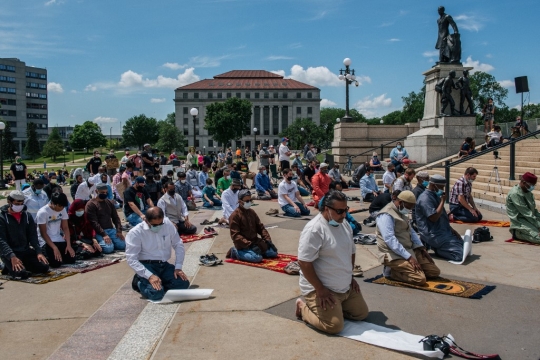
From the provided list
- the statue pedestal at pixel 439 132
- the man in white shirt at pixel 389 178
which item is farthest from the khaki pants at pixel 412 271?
the statue pedestal at pixel 439 132

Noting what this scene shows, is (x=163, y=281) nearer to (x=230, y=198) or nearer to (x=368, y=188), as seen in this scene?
(x=230, y=198)

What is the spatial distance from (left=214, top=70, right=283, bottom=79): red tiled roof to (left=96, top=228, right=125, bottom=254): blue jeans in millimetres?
123443

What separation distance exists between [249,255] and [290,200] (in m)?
5.34

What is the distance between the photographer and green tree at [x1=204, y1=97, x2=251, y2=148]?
98850 mm

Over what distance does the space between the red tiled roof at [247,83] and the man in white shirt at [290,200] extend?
368ft

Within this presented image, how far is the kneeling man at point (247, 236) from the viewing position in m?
7.89

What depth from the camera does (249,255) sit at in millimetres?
7812

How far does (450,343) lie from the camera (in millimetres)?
4371

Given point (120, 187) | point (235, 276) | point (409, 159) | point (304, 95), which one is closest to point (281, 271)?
point (235, 276)

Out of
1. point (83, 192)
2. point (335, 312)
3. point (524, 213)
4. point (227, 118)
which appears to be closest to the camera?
point (335, 312)

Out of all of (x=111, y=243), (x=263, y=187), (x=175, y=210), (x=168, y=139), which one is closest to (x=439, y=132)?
(x=263, y=187)

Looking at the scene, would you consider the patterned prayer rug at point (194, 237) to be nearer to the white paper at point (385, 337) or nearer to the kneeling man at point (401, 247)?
the kneeling man at point (401, 247)

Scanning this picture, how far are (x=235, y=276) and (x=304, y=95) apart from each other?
391 feet

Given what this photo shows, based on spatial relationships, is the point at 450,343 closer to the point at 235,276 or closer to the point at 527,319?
the point at 527,319
